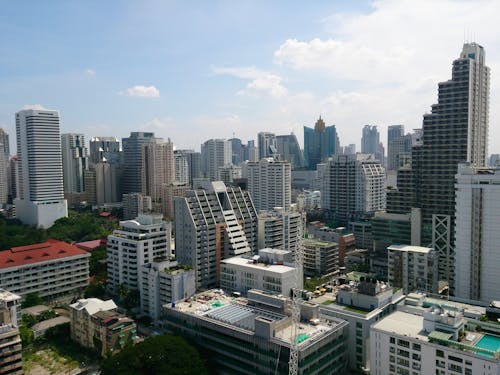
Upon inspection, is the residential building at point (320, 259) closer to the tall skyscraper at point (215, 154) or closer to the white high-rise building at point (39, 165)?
the white high-rise building at point (39, 165)

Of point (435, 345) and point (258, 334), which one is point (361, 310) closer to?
point (435, 345)

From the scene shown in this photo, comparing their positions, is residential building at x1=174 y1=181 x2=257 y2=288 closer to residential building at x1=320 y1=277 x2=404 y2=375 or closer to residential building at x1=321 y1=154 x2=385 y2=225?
residential building at x1=320 y1=277 x2=404 y2=375

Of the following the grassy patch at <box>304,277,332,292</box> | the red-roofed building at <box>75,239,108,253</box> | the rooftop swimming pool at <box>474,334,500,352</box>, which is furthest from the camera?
the red-roofed building at <box>75,239,108,253</box>

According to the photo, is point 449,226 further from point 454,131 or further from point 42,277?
point 42,277

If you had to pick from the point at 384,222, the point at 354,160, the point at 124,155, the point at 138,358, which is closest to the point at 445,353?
the point at 138,358

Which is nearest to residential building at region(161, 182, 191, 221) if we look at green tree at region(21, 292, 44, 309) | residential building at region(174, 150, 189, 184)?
residential building at region(174, 150, 189, 184)

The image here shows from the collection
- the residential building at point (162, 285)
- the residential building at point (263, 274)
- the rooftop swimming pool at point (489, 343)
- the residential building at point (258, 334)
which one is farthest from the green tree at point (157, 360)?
the rooftop swimming pool at point (489, 343)

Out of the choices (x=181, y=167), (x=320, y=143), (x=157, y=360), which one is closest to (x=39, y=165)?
(x=181, y=167)
